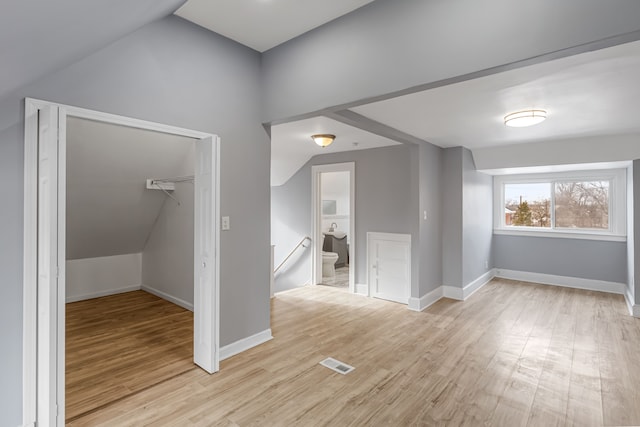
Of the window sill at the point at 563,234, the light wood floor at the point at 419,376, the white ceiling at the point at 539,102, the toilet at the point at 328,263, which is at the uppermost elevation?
the white ceiling at the point at 539,102

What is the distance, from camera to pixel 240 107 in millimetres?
2918

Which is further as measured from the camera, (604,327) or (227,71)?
(604,327)

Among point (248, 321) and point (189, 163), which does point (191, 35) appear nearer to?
point (189, 163)

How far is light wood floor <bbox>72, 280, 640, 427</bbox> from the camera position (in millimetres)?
2125

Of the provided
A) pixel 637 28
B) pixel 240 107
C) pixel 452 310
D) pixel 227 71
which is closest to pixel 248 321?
pixel 240 107

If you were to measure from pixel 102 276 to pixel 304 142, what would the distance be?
11.9 ft

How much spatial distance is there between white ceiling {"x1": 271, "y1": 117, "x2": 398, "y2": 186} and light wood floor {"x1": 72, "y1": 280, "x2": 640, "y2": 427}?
2.33 m

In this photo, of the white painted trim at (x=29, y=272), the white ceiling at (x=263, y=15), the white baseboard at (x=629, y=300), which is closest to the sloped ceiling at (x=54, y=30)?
the white painted trim at (x=29, y=272)

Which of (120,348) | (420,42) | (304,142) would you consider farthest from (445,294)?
(120,348)

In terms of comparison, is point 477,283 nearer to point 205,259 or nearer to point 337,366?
point 337,366

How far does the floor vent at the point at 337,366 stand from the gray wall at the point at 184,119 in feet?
2.47

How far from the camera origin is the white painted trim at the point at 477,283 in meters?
4.93

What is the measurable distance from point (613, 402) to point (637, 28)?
2.45 metres

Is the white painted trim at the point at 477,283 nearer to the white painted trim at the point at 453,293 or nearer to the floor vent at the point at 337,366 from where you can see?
the white painted trim at the point at 453,293
